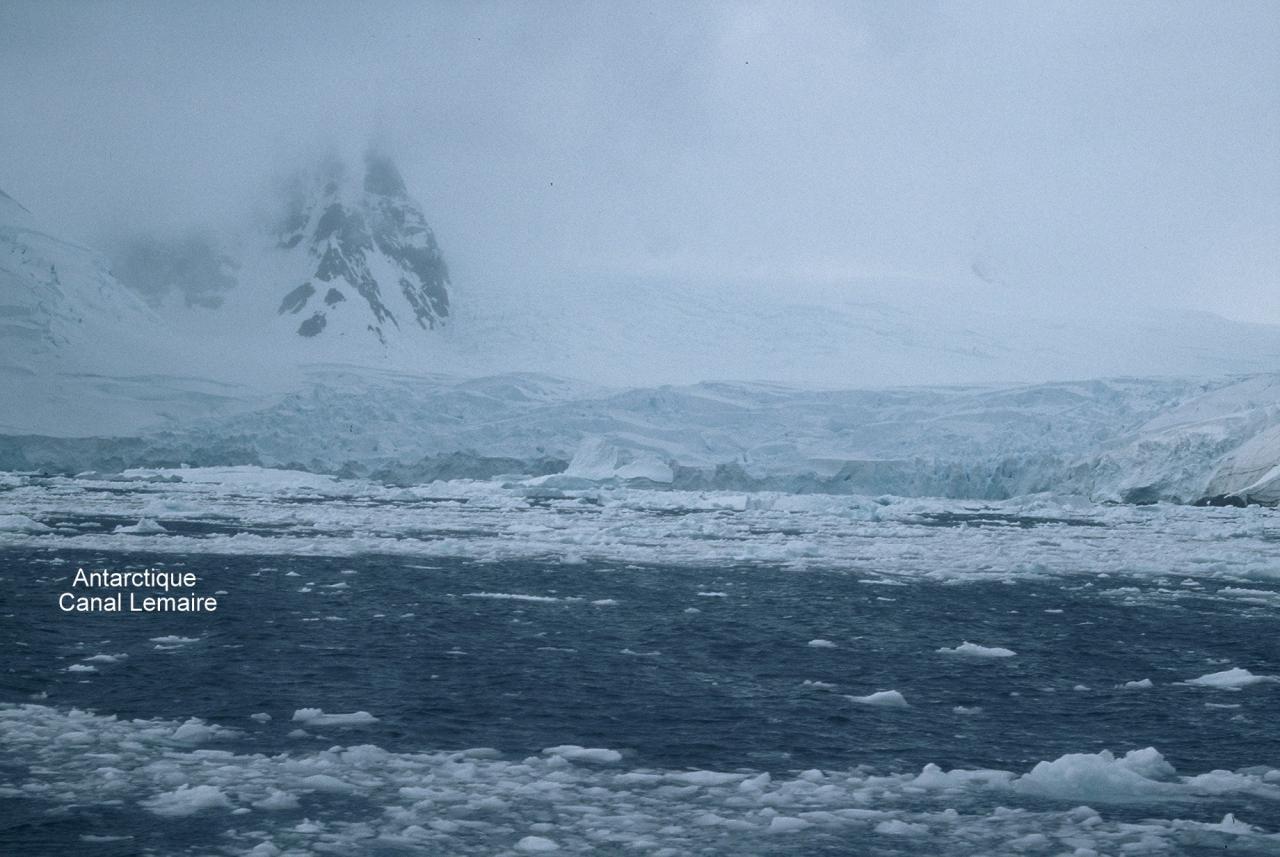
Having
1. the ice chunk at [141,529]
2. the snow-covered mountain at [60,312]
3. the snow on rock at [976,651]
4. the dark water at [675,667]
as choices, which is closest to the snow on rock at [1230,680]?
the dark water at [675,667]

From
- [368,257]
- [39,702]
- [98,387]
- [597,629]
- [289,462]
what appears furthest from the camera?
[368,257]

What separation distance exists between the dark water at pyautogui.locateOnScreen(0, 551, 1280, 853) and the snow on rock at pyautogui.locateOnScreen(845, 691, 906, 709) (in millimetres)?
90

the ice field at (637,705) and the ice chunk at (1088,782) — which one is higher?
the ice chunk at (1088,782)

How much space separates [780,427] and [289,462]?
16.0m

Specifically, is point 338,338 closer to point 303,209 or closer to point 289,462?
point 303,209

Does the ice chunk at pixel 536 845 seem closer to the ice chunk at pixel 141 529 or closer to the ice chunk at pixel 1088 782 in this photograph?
the ice chunk at pixel 1088 782

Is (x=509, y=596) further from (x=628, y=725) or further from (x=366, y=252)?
(x=366, y=252)

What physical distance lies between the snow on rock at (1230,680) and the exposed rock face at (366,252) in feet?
207

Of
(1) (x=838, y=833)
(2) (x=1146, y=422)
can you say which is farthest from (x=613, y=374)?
(1) (x=838, y=833)

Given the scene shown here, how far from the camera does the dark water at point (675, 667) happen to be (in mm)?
6211

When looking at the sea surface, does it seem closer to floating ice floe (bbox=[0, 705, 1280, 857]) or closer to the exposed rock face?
floating ice floe (bbox=[0, 705, 1280, 857])

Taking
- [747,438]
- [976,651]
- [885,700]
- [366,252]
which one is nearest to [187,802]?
[885,700]

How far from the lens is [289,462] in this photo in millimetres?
36469

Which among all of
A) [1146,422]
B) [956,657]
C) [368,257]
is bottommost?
[956,657]
